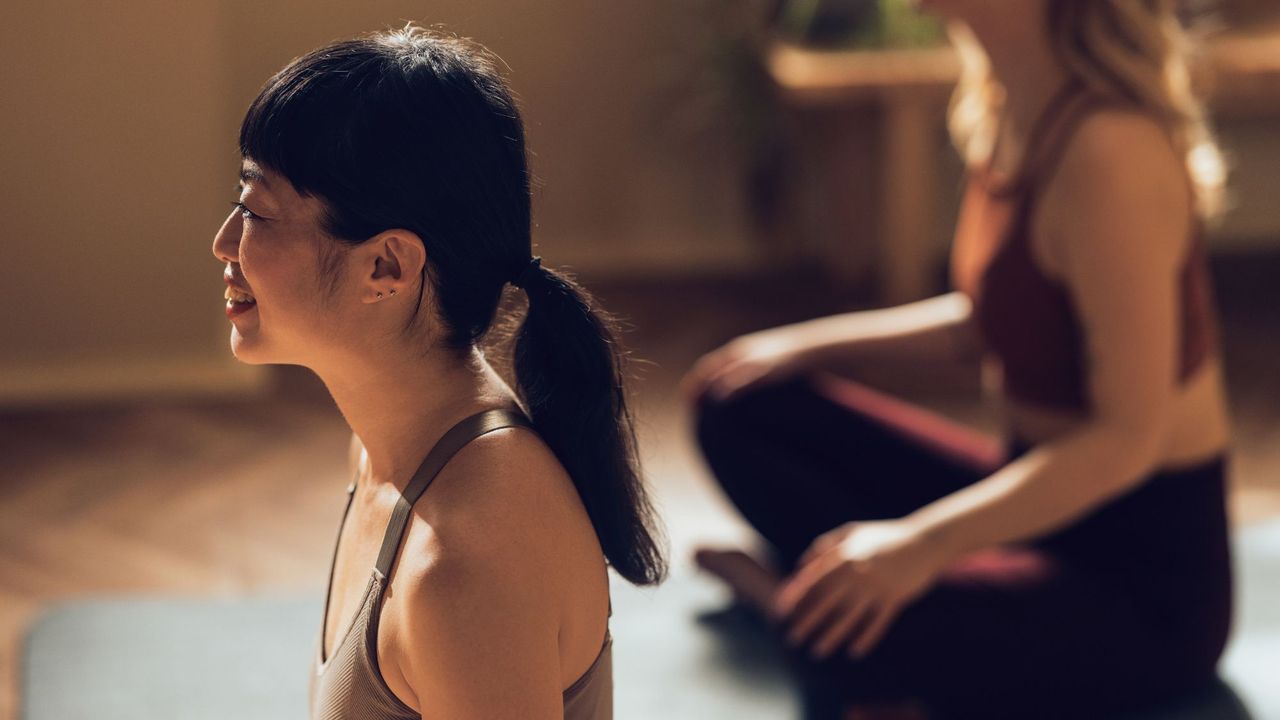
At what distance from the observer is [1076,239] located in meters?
1.67

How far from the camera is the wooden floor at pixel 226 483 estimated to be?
8.41 ft

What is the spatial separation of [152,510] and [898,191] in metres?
1.86

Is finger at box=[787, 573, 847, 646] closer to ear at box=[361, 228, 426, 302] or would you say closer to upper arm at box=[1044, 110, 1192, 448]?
upper arm at box=[1044, 110, 1192, 448]

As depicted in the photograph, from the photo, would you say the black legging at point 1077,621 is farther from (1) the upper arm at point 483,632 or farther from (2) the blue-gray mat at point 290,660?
(1) the upper arm at point 483,632

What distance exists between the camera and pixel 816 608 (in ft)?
5.45

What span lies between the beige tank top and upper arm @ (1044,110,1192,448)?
0.85 meters

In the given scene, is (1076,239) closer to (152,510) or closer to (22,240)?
(152,510)

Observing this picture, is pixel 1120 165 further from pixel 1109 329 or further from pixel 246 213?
pixel 246 213

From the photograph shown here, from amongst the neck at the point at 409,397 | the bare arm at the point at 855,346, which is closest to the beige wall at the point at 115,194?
the bare arm at the point at 855,346

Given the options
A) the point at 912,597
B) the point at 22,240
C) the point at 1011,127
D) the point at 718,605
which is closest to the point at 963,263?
the point at 1011,127

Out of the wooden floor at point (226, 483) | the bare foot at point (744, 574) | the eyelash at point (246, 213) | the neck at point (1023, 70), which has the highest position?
the eyelash at point (246, 213)

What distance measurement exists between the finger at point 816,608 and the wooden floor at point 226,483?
0.59 m

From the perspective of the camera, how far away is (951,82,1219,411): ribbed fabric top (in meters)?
1.74

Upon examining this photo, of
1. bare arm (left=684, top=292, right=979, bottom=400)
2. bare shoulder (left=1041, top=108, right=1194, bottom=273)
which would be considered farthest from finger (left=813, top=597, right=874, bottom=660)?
bare arm (left=684, top=292, right=979, bottom=400)
